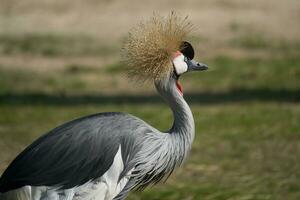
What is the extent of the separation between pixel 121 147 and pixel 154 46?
46cm

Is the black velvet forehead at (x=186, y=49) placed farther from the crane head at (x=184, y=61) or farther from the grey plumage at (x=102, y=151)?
the grey plumage at (x=102, y=151)

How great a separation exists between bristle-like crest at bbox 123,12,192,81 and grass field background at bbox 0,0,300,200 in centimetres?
14

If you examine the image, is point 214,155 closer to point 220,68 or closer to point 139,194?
point 139,194

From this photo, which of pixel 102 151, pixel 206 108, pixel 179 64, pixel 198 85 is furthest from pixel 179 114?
pixel 198 85

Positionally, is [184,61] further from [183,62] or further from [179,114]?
[179,114]

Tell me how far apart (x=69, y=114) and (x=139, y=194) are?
7.48 ft

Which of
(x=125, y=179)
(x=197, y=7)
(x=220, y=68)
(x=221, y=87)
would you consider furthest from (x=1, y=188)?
(x=197, y=7)

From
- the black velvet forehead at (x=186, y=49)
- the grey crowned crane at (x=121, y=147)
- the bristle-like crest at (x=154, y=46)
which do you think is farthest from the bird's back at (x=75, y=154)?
the black velvet forehead at (x=186, y=49)

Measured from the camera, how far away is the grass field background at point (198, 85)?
522 cm

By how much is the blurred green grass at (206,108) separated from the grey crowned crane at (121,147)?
0.91 meters

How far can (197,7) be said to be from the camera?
11.9m

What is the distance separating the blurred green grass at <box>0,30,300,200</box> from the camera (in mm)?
5031

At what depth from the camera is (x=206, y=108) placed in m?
7.08

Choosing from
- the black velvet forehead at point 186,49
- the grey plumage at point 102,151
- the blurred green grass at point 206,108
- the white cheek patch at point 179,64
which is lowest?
the blurred green grass at point 206,108
